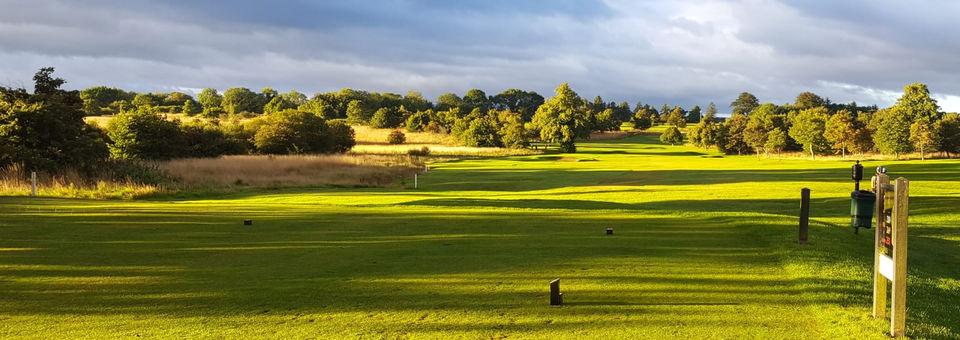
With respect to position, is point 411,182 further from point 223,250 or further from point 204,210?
point 223,250

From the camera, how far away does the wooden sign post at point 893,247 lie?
6.02 meters

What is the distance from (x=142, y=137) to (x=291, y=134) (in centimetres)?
2090

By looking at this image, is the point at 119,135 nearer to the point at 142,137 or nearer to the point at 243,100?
the point at 142,137

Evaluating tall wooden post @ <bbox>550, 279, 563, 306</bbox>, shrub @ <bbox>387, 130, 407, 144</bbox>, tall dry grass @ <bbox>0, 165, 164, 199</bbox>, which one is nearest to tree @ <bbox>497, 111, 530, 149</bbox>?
shrub @ <bbox>387, 130, 407, 144</bbox>

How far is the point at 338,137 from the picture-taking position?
3167 inches

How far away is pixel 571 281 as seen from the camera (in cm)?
841

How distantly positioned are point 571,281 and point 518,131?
99853 mm

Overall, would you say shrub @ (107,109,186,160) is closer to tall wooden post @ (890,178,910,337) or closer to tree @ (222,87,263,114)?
tall wooden post @ (890,178,910,337)

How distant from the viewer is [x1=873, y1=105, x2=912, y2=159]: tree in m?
82.1

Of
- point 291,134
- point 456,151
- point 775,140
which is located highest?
point 291,134

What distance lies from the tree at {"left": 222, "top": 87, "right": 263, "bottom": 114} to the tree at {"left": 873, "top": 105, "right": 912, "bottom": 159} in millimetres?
132174

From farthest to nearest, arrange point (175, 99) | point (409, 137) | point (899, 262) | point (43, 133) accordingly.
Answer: point (175, 99), point (409, 137), point (43, 133), point (899, 262)

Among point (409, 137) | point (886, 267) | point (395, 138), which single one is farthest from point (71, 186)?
point (409, 137)

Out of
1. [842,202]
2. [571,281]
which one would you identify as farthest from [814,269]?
[842,202]
